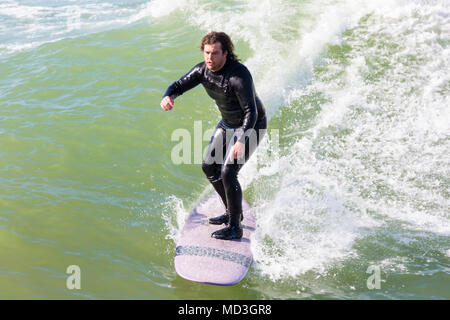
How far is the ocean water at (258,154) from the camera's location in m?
4.49

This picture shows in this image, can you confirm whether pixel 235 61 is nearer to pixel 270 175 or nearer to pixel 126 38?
pixel 270 175

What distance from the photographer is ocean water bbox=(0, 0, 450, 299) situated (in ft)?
14.7

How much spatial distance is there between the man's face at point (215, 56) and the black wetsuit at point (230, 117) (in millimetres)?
72

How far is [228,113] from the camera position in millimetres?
4598

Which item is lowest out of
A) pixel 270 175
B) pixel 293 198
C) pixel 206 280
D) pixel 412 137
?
pixel 206 280

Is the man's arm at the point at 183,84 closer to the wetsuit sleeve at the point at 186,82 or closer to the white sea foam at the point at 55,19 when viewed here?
the wetsuit sleeve at the point at 186,82

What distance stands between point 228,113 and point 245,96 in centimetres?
41

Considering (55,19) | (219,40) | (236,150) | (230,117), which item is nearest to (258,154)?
(230,117)

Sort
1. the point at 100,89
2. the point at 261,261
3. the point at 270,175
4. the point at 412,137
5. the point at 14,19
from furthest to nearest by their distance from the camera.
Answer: the point at 14,19
the point at 100,89
the point at 412,137
the point at 270,175
the point at 261,261

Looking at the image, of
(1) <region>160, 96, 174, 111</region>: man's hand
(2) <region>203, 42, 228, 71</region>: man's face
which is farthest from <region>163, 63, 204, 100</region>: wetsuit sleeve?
→ (2) <region>203, 42, 228, 71</region>: man's face

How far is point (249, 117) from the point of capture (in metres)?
4.28

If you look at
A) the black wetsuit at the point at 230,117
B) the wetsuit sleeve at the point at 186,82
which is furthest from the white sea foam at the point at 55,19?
the black wetsuit at the point at 230,117
